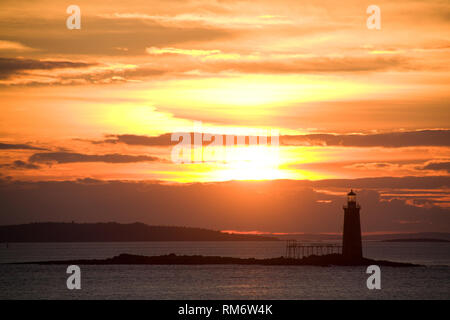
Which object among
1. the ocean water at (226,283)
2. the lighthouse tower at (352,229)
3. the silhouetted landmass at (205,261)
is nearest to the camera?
the ocean water at (226,283)

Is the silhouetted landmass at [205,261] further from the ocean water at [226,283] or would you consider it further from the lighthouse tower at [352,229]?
the lighthouse tower at [352,229]

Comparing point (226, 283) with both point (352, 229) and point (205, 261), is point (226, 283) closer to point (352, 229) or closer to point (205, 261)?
point (352, 229)

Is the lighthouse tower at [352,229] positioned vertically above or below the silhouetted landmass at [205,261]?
above

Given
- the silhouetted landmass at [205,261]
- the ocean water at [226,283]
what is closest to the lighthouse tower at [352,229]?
the ocean water at [226,283]

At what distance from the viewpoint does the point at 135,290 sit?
7338 centimetres

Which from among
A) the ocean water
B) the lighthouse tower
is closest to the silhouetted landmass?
the ocean water

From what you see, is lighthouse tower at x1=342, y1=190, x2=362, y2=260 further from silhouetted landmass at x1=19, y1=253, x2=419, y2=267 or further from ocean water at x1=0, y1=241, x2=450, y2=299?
silhouetted landmass at x1=19, y1=253, x2=419, y2=267

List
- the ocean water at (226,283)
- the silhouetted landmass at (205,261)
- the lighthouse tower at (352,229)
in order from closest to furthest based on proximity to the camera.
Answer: the ocean water at (226,283) < the lighthouse tower at (352,229) < the silhouetted landmass at (205,261)

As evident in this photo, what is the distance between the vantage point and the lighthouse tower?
281ft

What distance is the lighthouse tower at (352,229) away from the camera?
281 ft

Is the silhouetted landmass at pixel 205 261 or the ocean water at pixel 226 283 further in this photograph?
the silhouetted landmass at pixel 205 261
